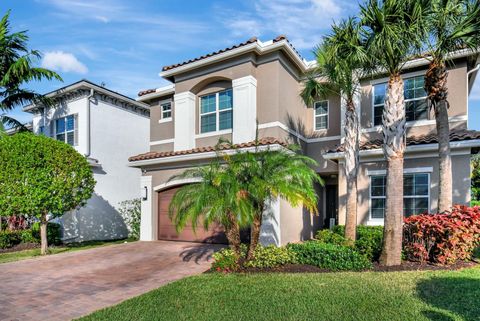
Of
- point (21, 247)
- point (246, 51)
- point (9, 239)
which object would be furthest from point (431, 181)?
point (9, 239)

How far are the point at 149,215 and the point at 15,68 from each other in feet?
33.1

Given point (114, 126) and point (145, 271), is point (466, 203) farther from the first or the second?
point (114, 126)

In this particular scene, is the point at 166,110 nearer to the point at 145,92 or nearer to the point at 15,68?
the point at 145,92

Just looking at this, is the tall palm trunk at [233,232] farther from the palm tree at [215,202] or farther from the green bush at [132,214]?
the green bush at [132,214]

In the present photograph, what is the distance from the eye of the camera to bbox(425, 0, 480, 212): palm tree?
860cm

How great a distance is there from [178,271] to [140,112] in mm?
13546

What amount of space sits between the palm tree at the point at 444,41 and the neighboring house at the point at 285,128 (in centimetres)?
117

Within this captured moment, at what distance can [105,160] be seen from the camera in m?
17.8

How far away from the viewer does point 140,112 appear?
19984mm

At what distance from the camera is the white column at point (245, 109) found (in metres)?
12.4

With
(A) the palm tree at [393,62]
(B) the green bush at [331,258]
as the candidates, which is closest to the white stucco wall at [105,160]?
(B) the green bush at [331,258]

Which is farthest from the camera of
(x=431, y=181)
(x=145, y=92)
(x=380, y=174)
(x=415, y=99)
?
(x=145, y=92)

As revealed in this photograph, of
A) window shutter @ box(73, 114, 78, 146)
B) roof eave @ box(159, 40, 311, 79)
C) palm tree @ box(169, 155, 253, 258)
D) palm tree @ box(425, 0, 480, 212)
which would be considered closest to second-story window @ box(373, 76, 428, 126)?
palm tree @ box(425, 0, 480, 212)

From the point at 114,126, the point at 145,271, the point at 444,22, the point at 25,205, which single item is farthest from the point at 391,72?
the point at 114,126
